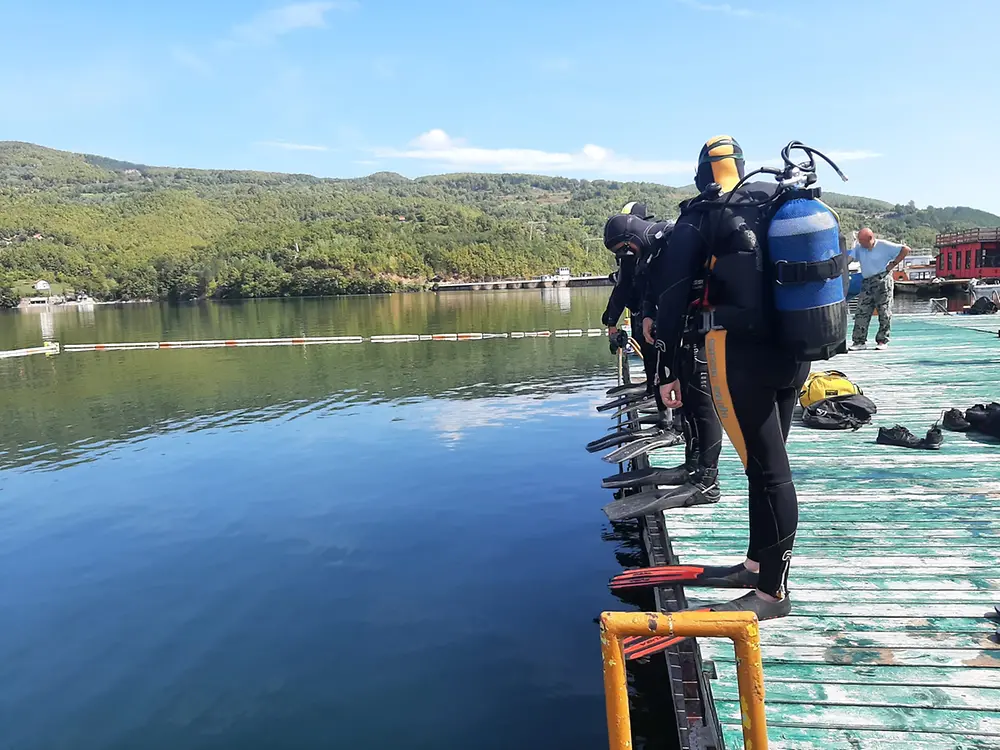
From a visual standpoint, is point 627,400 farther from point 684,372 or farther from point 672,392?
point 672,392

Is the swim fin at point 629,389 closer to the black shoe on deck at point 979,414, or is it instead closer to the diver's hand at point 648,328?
the black shoe on deck at point 979,414

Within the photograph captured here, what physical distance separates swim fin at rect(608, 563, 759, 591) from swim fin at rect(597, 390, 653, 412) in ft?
20.2

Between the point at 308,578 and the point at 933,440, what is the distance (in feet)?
20.5

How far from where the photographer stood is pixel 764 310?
3.25 m

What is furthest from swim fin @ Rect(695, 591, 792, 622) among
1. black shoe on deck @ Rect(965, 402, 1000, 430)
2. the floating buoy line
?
the floating buoy line

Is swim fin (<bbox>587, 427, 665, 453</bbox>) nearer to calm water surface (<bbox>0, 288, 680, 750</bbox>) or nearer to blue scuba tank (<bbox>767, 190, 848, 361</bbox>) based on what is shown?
calm water surface (<bbox>0, 288, 680, 750</bbox>)

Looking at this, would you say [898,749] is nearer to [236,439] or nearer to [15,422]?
[236,439]

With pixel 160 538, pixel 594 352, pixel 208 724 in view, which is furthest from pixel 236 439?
pixel 594 352

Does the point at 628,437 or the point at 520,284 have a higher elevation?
the point at 520,284

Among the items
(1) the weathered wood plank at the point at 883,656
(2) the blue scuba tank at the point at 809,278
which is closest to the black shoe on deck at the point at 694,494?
(1) the weathered wood plank at the point at 883,656

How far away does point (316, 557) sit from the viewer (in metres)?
7.49

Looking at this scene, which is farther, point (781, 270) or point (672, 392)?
point (672, 392)

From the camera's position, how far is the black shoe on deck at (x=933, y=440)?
21.3 feet

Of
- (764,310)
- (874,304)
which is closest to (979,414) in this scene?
(764,310)
